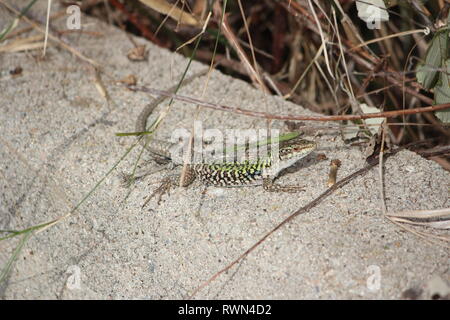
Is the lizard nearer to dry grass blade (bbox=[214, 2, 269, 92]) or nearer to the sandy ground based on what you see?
the sandy ground

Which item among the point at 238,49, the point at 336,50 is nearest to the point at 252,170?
the point at 238,49

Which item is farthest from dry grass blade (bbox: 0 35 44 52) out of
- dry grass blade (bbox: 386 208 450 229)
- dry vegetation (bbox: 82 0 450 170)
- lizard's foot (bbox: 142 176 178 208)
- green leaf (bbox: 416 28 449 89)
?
dry grass blade (bbox: 386 208 450 229)

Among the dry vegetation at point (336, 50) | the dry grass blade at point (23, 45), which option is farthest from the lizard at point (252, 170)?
the dry grass blade at point (23, 45)

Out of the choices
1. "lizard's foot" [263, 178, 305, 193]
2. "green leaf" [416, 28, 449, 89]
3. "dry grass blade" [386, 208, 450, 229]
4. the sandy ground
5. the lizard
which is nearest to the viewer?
the sandy ground

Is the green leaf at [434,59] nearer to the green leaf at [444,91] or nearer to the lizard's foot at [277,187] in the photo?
the green leaf at [444,91]

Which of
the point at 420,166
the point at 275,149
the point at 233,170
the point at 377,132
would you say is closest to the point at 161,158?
the point at 233,170

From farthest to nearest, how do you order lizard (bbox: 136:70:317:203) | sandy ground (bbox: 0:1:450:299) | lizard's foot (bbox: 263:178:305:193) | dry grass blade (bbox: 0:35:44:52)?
dry grass blade (bbox: 0:35:44:52) → lizard (bbox: 136:70:317:203) → lizard's foot (bbox: 263:178:305:193) → sandy ground (bbox: 0:1:450:299)

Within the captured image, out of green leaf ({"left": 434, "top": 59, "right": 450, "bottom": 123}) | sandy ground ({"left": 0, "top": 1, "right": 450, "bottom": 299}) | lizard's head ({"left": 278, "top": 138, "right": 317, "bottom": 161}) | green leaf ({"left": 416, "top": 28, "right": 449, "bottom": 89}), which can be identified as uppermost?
green leaf ({"left": 416, "top": 28, "right": 449, "bottom": 89})
